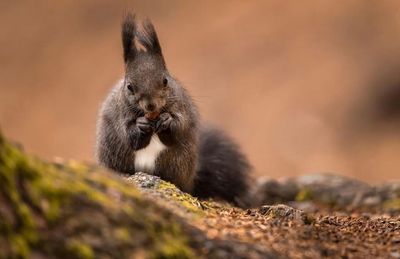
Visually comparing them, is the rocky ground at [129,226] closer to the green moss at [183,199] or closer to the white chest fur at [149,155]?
the green moss at [183,199]

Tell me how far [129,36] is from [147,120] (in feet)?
1.58

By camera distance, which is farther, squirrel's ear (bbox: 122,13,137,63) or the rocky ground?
squirrel's ear (bbox: 122,13,137,63)

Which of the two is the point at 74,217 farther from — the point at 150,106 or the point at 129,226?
the point at 150,106

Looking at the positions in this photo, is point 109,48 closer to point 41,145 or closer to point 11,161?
point 41,145

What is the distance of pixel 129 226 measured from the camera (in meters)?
2.59

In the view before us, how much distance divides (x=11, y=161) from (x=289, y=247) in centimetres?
103

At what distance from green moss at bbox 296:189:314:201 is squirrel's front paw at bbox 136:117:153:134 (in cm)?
169

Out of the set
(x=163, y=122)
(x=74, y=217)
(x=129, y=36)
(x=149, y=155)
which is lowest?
(x=74, y=217)

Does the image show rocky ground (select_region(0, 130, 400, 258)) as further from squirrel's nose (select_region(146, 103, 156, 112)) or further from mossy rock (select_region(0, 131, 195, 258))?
squirrel's nose (select_region(146, 103, 156, 112))

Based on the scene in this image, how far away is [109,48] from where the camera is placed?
12094 millimetres

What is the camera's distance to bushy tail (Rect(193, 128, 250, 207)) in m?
5.38

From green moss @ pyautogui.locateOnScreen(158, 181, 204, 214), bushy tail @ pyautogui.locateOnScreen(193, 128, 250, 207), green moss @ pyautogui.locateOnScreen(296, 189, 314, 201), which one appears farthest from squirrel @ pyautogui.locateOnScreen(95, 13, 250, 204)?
green moss @ pyautogui.locateOnScreen(296, 189, 314, 201)

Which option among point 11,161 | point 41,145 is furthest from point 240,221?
point 41,145

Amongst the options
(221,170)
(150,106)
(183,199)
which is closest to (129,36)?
(150,106)
